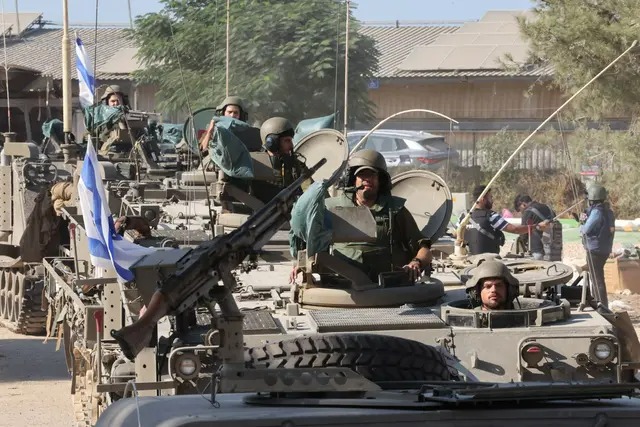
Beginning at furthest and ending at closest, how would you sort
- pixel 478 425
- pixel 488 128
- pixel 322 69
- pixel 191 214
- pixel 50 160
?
pixel 488 128 → pixel 322 69 → pixel 50 160 → pixel 191 214 → pixel 478 425

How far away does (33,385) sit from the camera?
475 inches

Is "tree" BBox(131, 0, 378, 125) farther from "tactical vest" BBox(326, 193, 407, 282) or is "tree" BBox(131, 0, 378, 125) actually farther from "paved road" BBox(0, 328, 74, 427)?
"tactical vest" BBox(326, 193, 407, 282)

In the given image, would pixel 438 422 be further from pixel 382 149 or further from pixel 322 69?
pixel 382 149

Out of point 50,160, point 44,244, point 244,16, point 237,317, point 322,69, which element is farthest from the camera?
point 322,69

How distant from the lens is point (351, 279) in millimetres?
7734

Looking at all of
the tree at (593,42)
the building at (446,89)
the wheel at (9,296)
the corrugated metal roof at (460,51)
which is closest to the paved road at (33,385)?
the wheel at (9,296)

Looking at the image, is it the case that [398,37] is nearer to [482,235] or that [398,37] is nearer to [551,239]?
[551,239]

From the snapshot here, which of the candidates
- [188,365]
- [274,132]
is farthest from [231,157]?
[188,365]

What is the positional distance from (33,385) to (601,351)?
641 centimetres

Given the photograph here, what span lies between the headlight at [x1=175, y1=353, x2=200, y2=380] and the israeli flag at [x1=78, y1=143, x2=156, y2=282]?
3.50ft

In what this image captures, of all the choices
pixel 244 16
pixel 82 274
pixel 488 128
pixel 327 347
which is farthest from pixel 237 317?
pixel 488 128

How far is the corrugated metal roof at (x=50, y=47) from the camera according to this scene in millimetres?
33688

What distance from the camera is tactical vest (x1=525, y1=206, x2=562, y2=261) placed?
1561 centimetres

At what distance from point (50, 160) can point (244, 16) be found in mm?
3615
